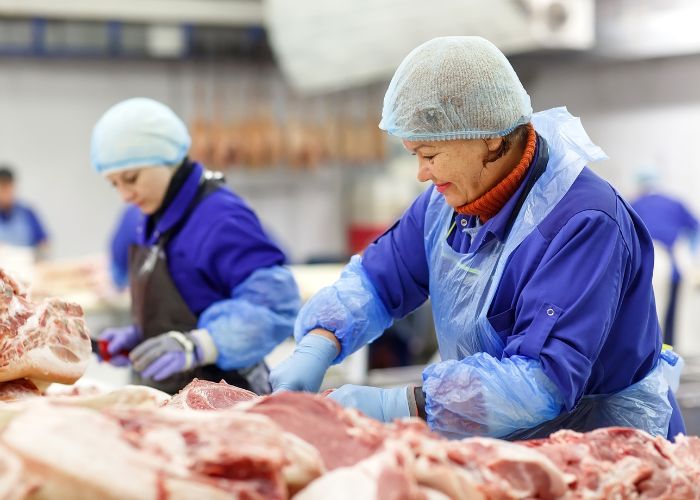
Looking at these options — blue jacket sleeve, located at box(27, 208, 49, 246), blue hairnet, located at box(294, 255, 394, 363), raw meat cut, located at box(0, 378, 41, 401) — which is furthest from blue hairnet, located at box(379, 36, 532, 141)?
blue jacket sleeve, located at box(27, 208, 49, 246)

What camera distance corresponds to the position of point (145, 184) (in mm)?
3211

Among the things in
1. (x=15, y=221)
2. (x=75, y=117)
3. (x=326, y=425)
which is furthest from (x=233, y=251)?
(x=75, y=117)

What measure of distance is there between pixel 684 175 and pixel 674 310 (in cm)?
229

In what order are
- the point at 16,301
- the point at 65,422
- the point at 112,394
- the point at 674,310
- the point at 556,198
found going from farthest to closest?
the point at 674,310 → the point at 16,301 → the point at 556,198 → the point at 112,394 → the point at 65,422

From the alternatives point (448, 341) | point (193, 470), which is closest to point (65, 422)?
point (193, 470)

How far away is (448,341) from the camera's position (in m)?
2.34

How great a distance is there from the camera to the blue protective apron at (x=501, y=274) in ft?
6.89

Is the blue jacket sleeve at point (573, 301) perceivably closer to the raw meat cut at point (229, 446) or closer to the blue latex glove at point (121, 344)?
the raw meat cut at point (229, 446)

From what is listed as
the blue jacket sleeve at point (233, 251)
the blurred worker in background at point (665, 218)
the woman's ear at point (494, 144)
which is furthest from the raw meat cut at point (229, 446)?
the blurred worker in background at point (665, 218)

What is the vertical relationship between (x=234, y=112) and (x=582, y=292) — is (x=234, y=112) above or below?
→ below

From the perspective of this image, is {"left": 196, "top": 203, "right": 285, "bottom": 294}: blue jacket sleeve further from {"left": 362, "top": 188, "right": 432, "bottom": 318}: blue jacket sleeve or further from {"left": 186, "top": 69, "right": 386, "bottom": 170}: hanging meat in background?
{"left": 186, "top": 69, "right": 386, "bottom": 170}: hanging meat in background

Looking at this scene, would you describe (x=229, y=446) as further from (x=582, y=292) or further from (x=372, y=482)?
(x=582, y=292)

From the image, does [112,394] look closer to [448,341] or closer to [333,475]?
[333,475]

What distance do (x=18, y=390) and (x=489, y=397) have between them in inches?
46.4
